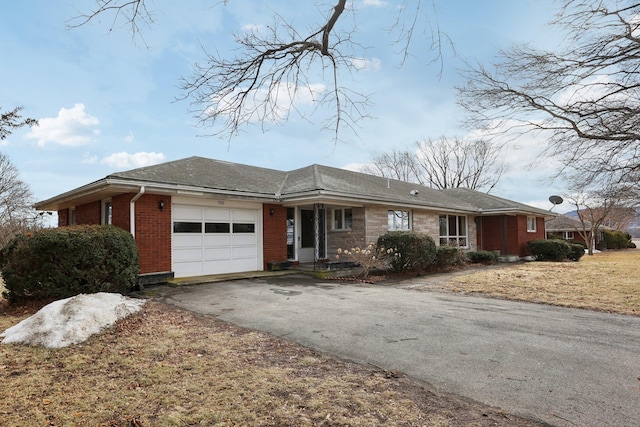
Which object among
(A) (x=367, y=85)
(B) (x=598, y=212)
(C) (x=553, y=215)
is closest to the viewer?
(A) (x=367, y=85)

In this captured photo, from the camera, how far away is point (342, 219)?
14.9m

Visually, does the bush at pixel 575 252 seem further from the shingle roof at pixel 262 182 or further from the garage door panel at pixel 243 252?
the garage door panel at pixel 243 252

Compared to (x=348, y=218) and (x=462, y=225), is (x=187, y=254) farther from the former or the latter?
(x=462, y=225)

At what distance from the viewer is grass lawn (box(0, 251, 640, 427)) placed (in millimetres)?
3041

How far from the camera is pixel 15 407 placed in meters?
3.25

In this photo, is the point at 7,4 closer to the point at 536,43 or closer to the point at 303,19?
the point at 303,19

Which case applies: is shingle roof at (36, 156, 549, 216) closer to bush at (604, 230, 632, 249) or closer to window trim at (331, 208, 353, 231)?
window trim at (331, 208, 353, 231)

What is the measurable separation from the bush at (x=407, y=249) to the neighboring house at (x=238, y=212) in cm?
105

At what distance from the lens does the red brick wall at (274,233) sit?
13.2m

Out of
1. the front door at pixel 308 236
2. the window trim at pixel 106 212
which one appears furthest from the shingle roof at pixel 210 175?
the window trim at pixel 106 212

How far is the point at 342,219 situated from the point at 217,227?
5254 millimetres

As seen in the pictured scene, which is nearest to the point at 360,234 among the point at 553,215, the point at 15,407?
the point at 15,407

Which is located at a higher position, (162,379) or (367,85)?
(367,85)

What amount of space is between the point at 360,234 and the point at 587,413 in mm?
10971
